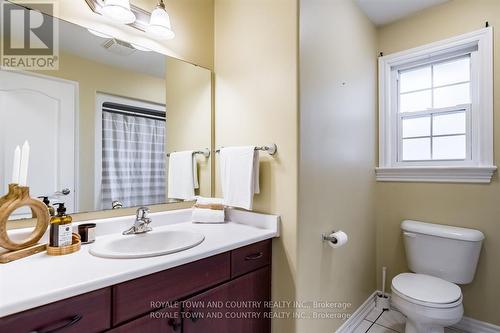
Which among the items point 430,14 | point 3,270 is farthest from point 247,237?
point 430,14

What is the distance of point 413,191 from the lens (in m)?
2.01

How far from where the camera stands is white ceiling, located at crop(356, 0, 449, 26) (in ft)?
6.18

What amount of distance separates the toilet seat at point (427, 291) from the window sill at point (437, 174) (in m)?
0.71

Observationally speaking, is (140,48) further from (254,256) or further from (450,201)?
(450,201)

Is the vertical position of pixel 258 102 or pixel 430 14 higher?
pixel 430 14

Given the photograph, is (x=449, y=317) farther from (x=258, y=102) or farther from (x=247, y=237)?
(x=258, y=102)

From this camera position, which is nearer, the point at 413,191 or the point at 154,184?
the point at 154,184

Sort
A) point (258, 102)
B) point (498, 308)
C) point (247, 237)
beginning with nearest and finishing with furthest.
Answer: point (247, 237) < point (258, 102) < point (498, 308)

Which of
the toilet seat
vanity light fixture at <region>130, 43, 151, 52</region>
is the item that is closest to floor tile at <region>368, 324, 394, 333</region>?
the toilet seat

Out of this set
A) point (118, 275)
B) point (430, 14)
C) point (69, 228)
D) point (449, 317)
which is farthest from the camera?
point (430, 14)

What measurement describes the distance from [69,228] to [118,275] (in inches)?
15.9

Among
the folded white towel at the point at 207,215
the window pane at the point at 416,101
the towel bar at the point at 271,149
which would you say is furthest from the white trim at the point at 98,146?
the window pane at the point at 416,101

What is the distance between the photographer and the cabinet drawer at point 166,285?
0.84m

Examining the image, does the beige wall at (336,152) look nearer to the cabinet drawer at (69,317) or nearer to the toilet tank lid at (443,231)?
the toilet tank lid at (443,231)
